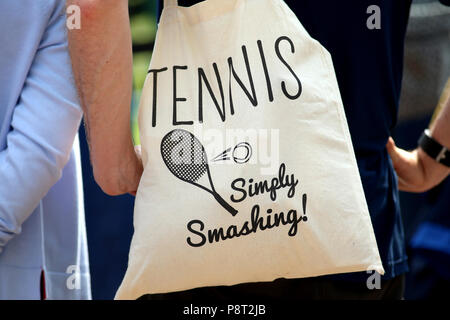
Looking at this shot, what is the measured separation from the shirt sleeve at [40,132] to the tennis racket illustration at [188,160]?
0.35 m

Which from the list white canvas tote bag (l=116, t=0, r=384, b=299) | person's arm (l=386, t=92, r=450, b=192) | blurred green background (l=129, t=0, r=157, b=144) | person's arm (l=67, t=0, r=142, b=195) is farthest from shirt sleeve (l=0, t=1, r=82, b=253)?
blurred green background (l=129, t=0, r=157, b=144)

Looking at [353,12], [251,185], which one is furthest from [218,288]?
[353,12]

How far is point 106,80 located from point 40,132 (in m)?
0.28

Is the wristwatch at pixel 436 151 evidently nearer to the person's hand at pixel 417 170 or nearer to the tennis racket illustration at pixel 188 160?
the person's hand at pixel 417 170

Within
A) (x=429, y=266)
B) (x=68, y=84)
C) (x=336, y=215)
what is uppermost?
(x=68, y=84)

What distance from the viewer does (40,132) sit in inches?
68.2

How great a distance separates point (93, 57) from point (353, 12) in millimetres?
613

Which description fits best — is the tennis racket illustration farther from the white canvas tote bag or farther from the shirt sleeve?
the shirt sleeve

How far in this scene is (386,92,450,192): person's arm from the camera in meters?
2.21

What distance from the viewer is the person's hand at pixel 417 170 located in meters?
2.22

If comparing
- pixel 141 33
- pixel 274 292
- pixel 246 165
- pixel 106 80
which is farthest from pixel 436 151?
pixel 141 33

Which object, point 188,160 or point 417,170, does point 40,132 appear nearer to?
point 188,160

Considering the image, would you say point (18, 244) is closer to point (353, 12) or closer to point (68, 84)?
point (68, 84)

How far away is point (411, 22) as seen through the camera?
379cm
